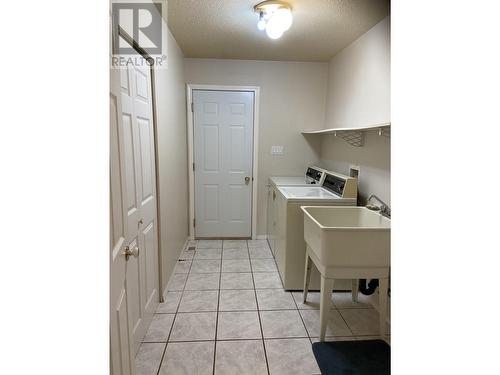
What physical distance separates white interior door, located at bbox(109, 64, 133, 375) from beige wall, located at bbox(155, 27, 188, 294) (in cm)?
128

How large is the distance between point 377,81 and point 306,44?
39.5 inches

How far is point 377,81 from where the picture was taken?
2.53 m

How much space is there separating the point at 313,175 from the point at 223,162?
1.19m

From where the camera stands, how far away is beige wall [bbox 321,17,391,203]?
94.7 inches

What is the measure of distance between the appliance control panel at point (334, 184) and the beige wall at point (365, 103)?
0.18 m

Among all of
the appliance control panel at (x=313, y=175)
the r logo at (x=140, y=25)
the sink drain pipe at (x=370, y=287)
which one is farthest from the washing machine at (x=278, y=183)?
the r logo at (x=140, y=25)

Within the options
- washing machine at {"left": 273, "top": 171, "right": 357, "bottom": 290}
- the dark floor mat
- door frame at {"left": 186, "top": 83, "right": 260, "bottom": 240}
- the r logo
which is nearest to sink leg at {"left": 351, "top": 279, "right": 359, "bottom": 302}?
washing machine at {"left": 273, "top": 171, "right": 357, "bottom": 290}

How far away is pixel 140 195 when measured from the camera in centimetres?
197

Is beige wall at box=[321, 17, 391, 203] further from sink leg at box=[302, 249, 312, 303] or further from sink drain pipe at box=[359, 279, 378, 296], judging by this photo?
sink leg at box=[302, 249, 312, 303]

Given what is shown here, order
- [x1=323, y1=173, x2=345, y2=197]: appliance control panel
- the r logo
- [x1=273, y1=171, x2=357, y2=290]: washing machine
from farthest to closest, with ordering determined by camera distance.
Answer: [x1=323, y1=173, x2=345, y2=197]: appliance control panel
[x1=273, y1=171, x2=357, y2=290]: washing machine
the r logo

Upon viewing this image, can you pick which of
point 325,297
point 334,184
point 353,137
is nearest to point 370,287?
point 325,297

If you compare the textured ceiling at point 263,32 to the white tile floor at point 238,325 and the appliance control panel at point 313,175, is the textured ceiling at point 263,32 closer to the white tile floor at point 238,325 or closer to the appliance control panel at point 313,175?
the appliance control panel at point 313,175
